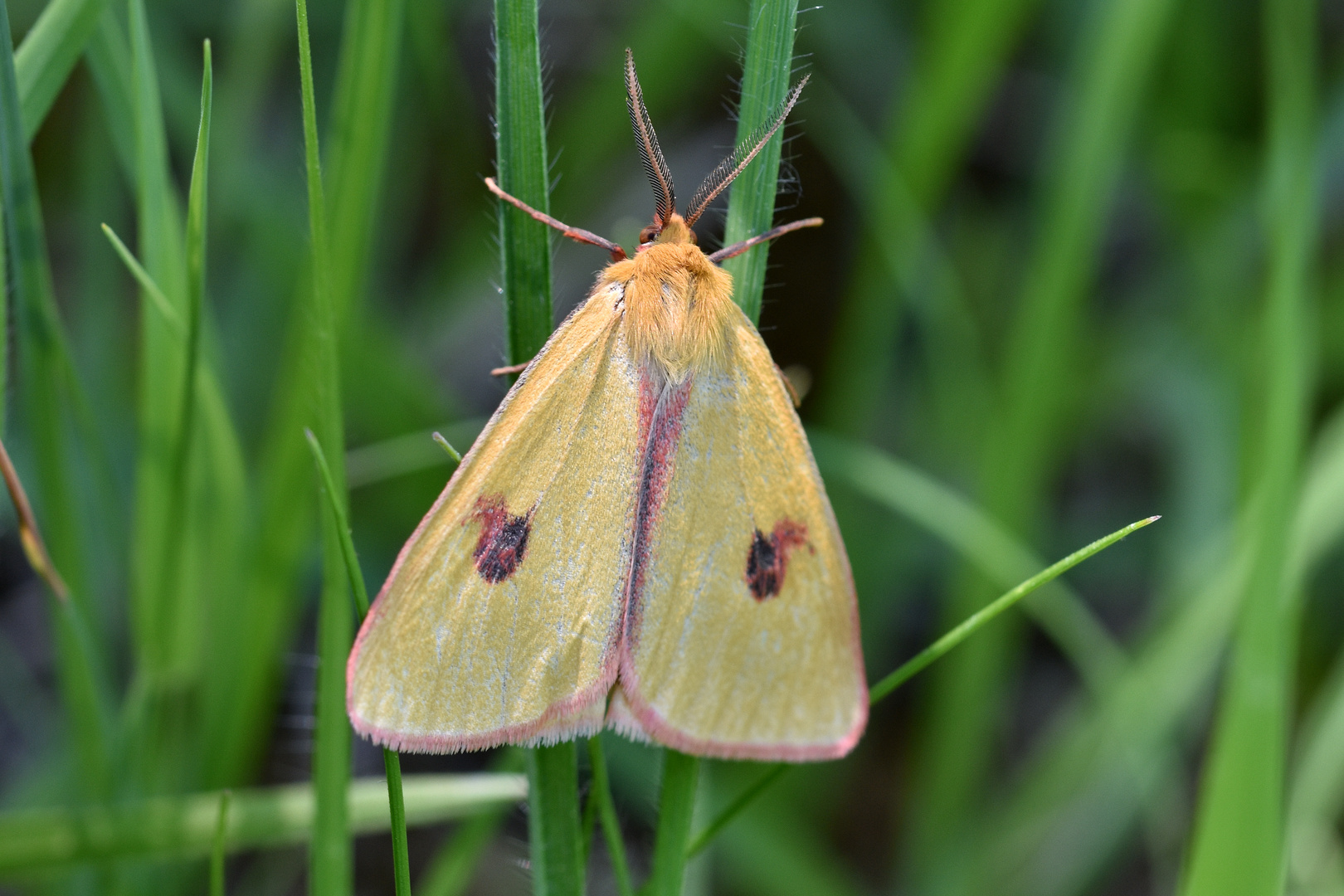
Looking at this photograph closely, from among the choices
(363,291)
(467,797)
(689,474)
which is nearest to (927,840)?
(467,797)


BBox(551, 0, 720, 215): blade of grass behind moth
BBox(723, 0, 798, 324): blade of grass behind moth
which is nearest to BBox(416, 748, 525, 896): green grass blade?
BBox(723, 0, 798, 324): blade of grass behind moth

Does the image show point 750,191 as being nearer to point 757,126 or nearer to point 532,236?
point 757,126

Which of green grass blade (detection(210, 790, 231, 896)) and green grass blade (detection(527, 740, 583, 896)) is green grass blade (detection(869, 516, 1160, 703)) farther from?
green grass blade (detection(210, 790, 231, 896))

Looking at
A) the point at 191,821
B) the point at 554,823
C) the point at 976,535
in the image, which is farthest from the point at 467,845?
the point at 976,535

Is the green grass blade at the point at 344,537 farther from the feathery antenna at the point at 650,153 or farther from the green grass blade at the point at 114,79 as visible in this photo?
the green grass blade at the point at 114,79

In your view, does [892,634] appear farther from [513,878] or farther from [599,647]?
[599,647]

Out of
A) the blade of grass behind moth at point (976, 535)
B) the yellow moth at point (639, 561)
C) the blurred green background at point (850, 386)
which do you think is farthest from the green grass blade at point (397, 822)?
the blade of grass behind moth at point (976, 535)
